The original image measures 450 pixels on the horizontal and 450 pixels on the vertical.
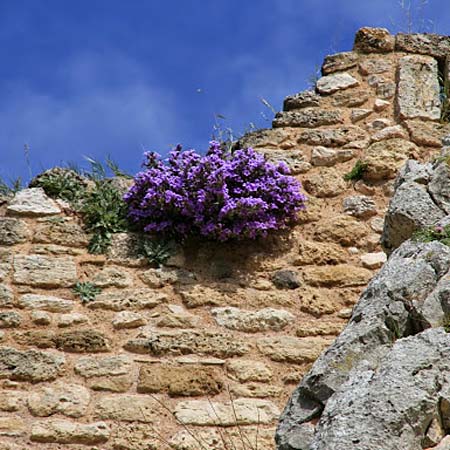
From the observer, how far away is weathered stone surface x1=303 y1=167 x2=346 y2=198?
607cm

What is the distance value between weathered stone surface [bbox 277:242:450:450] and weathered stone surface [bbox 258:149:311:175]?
317cm

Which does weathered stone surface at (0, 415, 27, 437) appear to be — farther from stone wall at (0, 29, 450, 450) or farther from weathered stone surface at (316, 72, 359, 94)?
weathered stone surface at (316, 72, 359, 94)

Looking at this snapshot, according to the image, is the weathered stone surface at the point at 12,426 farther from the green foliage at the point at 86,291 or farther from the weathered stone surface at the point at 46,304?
the green foliage at the point at 86,291

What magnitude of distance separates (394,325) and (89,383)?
2520 millimetres

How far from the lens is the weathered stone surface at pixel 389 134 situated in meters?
6.35

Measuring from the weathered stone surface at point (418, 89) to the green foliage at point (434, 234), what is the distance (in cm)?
329

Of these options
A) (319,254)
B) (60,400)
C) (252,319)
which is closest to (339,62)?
(319,254)

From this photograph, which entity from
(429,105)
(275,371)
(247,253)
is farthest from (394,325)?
(429,105)

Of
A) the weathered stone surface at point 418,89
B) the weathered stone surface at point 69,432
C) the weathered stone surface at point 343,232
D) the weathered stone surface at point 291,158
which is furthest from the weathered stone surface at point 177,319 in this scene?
the weathered stone surface at point 418,89

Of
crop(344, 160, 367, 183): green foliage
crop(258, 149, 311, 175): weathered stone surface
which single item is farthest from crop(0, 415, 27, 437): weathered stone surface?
crop(344, 160, 367, 183): green foliage

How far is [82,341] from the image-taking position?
16.9ft

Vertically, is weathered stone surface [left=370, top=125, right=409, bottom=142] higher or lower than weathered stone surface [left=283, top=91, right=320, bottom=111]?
lower

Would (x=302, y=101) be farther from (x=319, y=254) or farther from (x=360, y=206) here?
(x=319, y=254)

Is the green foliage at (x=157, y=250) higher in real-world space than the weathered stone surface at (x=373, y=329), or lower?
higher
